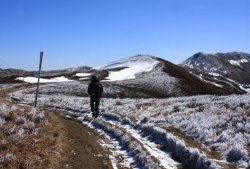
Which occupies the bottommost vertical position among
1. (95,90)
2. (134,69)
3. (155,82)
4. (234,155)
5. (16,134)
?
(16,134)

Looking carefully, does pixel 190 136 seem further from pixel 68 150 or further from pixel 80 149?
pixel 68 150

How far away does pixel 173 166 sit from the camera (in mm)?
12211

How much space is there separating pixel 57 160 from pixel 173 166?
13.3 feet

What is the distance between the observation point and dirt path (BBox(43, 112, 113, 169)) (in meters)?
12.2

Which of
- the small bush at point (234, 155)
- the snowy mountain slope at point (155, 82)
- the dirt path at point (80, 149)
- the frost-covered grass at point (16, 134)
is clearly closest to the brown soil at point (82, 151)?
the dirt path at point (80, 149)

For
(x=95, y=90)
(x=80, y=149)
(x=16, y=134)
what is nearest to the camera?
(x=80, y=149)

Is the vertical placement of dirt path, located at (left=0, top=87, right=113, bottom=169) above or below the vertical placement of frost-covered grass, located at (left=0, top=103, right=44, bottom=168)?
below

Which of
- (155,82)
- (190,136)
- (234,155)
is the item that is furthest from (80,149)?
(155,82)

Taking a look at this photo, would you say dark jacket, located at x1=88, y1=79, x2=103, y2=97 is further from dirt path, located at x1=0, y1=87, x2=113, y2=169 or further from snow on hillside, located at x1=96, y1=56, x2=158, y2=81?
snow on hillside, located at x1=96, y1=56, x2=158, y2=81

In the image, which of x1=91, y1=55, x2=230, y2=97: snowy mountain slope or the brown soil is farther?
x1=91, y1=55, x2=230, y2=97: snowy mountain slope

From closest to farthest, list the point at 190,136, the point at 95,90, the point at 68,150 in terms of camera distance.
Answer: the point at 68,150 < the point at 190,136 < the point at 95,90

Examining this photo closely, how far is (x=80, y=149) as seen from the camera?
46.9 ft

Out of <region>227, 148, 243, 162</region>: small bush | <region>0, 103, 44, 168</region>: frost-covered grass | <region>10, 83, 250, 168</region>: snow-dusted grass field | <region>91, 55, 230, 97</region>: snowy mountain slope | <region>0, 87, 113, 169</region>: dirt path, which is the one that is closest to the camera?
<region>0, 103, 44, 168</region>: frost-covered grass

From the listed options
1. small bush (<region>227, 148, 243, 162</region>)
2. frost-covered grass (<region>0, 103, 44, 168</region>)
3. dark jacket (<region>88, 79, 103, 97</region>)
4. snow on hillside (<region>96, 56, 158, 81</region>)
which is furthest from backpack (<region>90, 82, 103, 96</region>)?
Answer: snow on hillside (<region>96, 56, 158, 81</region>)
